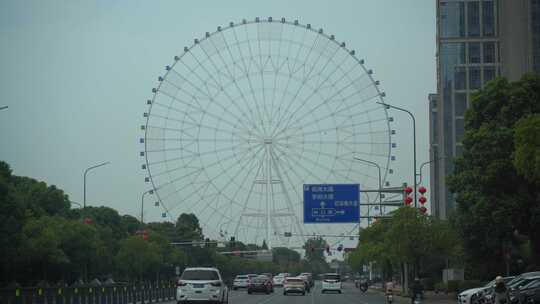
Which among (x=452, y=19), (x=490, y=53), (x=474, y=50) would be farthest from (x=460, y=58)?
(x=452, y=19)

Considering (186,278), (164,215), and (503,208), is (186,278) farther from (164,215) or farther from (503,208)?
(164,215)

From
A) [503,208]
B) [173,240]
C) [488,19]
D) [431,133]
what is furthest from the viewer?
[431,133]

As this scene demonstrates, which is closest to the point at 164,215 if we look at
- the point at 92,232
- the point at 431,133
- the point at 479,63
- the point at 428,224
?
the point at 92,232

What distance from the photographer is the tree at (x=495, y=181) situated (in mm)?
61469

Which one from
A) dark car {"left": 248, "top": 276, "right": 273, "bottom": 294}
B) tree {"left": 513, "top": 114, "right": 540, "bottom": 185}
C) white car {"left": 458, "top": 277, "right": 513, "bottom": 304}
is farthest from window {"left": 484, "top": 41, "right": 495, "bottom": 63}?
tree {"left": 513, "top": 114, "right": 540, "bottom": 185}

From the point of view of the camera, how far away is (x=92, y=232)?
9294 centimetres

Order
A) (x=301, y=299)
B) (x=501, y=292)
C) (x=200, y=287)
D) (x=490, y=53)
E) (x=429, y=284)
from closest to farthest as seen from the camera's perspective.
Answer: (x=501, y=292), (x=200, y=287), (x=301, y=299), (x=429, y=284), (x=490, y=53)

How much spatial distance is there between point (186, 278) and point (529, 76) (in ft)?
105

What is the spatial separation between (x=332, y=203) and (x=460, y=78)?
196 feet

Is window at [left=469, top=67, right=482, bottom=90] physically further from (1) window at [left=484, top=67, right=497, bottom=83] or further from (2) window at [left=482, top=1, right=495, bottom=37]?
(2) window at [left=482, top=1, right=495, bottom=37]

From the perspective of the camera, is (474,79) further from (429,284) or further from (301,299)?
(301,299)

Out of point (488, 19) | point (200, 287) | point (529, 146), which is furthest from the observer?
point (488, 19)

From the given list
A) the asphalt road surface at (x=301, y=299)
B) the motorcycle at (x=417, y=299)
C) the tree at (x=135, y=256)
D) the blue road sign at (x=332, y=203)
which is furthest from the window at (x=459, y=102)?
the motorcycle at (x=417, y=299)

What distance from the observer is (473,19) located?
13462 cm
